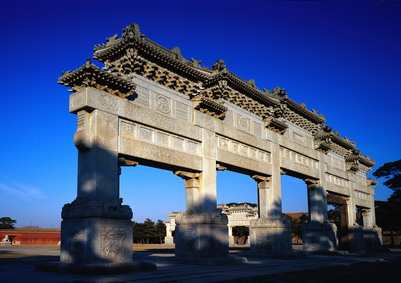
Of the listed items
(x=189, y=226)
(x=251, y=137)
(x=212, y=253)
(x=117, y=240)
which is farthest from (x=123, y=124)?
(x=251, y=137)

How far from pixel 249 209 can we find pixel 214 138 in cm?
2962

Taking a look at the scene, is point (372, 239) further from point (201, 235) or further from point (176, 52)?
point (176, 52)

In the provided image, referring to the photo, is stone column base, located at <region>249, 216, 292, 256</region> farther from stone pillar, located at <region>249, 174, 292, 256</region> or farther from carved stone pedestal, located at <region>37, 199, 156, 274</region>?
carved stone pedestal, located at <region>37, 199, 156, 274</region>

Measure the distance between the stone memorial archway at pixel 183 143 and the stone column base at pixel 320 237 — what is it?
52mm

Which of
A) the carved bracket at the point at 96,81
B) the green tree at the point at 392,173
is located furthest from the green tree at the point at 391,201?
the carved bracket at the point at 96,81

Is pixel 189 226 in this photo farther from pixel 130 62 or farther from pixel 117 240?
pixel 130 62

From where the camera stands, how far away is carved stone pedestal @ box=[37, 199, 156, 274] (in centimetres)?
974

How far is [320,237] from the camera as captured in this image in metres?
20.8

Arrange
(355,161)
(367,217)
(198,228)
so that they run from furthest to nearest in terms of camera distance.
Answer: (367,217) → (355,161) → (198,228)

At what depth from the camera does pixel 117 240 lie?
33.8 ft

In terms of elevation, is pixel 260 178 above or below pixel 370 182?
below

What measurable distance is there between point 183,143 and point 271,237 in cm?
618

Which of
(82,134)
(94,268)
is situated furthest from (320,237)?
(82,134)

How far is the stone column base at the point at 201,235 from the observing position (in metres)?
13.2
